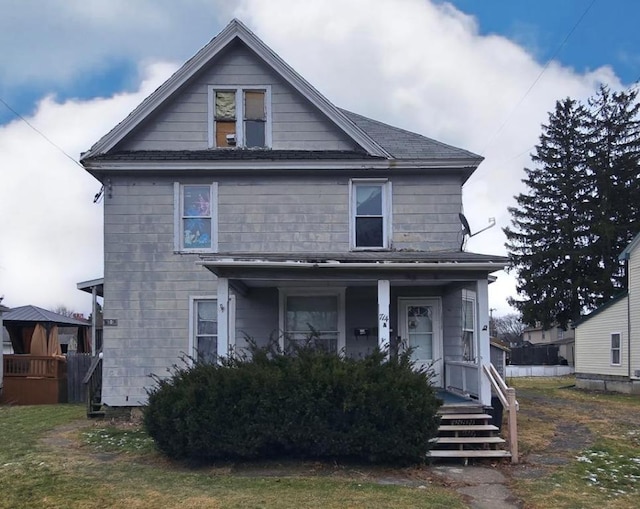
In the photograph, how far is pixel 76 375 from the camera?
61.8ft

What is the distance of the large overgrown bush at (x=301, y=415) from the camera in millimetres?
8430

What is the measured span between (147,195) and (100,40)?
4370 mm

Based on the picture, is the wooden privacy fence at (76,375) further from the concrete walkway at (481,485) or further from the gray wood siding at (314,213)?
the concrete walkway at (481,485)

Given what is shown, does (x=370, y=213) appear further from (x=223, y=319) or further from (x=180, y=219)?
(x=223, y=319)

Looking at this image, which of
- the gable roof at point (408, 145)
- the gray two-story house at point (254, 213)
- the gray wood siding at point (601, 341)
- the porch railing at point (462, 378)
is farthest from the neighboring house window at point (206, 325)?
the gray wood siding at point (601, 341)

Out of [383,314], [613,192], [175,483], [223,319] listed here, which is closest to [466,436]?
[383,314]

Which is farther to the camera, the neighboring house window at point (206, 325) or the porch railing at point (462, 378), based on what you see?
the neighboring house window at point (206, 325)

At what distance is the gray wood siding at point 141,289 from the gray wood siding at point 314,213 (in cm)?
115

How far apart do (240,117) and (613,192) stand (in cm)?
3245

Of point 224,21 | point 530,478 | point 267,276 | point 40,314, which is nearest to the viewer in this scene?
point 530,478

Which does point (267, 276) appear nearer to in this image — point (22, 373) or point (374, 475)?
point (374, 475)

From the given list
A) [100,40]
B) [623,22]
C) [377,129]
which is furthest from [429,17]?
[100,40]

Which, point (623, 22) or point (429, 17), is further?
point (429, 17)

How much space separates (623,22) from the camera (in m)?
12.4
